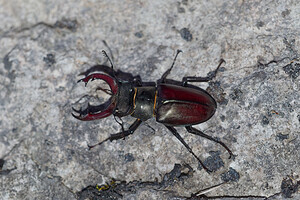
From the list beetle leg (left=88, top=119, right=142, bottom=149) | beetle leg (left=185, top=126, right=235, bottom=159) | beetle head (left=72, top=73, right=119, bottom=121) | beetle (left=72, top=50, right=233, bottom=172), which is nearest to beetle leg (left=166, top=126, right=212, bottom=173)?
beetle (left=72, top=50, right=233, bottom=172)

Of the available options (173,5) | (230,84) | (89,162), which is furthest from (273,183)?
(173,5)

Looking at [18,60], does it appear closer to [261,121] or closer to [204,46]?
[204,46]

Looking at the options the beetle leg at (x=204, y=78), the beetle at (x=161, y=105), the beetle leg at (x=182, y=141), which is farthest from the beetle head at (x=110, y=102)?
the beetle leg at (x=204, y=78)

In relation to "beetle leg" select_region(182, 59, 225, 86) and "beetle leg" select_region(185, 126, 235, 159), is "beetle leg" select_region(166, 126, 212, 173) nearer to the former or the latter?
"beetle leg" select_region(185, 126, 235, 159)

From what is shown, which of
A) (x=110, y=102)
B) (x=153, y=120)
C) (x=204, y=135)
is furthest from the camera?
(x=153, y=120)

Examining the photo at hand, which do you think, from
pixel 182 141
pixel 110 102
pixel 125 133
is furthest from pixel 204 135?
pixel 110 102

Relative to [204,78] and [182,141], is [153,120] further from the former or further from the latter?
[204,78]

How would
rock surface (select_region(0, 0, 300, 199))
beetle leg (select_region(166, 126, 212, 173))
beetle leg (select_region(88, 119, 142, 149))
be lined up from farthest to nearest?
beetle leg (select_region(88, 119, 142, 149)) < beetle leg (select_region(166, 126, 212, 173)) < rock surface (select_region(0, 0, 300, 199))

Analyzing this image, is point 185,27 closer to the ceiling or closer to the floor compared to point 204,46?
closer to the ceiling

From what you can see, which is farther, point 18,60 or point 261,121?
point 18,60
